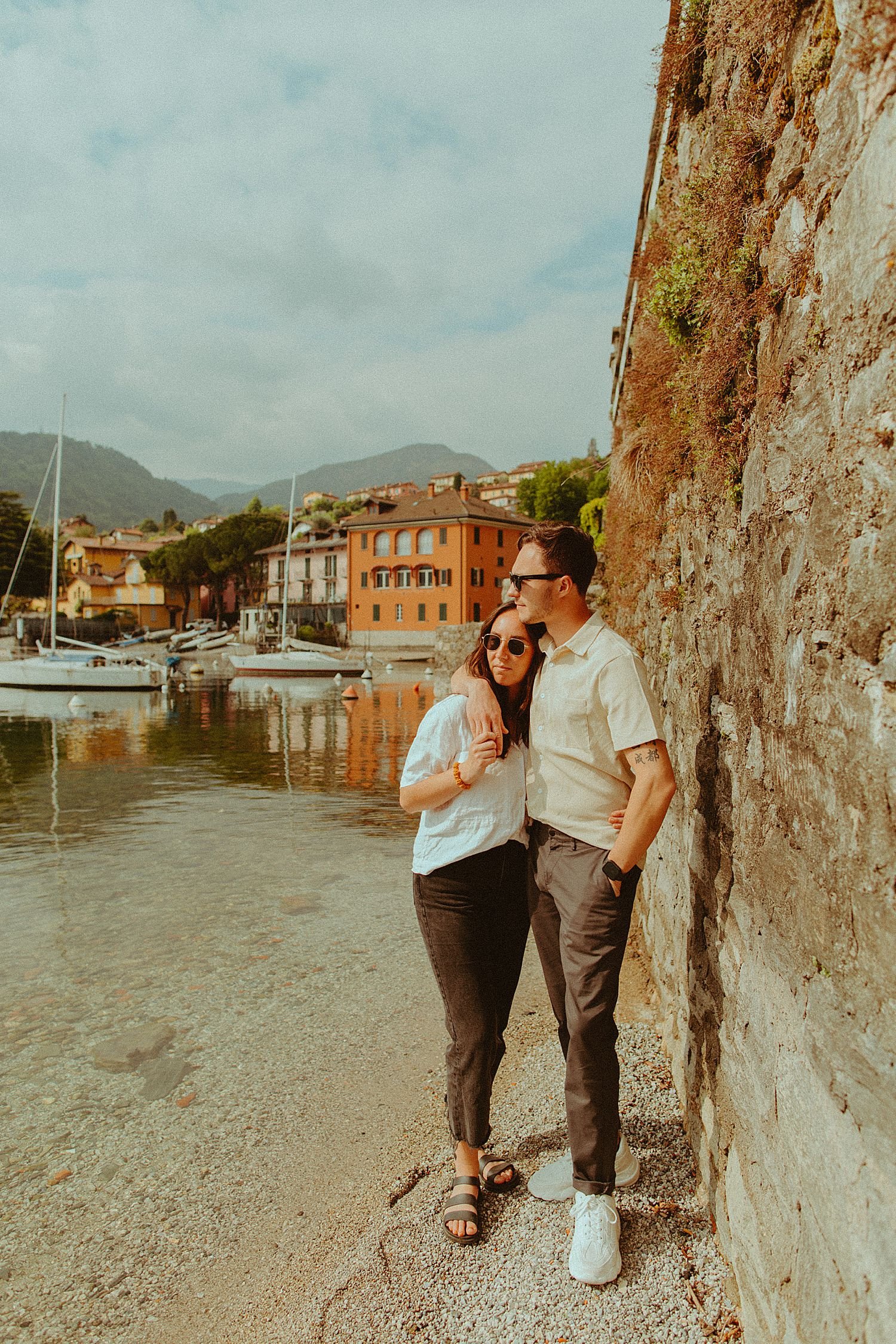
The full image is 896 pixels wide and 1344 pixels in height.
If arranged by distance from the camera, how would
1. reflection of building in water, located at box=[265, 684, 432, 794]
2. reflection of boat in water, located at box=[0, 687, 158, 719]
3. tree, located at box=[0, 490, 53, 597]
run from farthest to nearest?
tree, located at box=[0, 490, 53, 597] → reflection of boat in water, located at box=[0, 687, 158, 719] → reflection of building in water, located at box=[265, 684, 432, 794]

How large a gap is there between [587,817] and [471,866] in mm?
519

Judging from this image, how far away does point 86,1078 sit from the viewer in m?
4.39

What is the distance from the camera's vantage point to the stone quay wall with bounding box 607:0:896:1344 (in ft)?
4.96

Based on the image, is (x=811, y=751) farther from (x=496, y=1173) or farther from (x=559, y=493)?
(x=559, y=493)

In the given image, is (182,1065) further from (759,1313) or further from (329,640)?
(329,640)

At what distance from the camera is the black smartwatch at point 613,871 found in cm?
250

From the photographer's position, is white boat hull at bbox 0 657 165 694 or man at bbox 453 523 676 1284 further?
white boat hull at bbox 0 657 165 694

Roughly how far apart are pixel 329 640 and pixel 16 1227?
59749 mm

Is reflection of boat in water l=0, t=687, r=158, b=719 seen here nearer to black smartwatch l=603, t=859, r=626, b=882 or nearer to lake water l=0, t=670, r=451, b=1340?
lake water l=0, t=670, r=451, b=1340

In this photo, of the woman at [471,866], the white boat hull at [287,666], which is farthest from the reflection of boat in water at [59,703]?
the woman at [471,866]

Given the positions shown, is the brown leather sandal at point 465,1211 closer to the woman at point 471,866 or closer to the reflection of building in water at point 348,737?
the woman at point 471,866

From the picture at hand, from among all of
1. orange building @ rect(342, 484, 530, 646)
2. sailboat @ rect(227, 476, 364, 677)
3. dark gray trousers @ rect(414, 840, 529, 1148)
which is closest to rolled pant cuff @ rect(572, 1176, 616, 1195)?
dark gray trousers @ rect(414, 840, 529, 1148)

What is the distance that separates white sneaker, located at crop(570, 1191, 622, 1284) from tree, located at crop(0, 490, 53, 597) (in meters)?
69.2

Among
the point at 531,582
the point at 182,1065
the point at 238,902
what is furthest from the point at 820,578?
the point at 238,902
